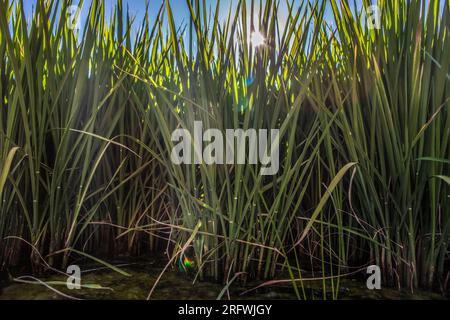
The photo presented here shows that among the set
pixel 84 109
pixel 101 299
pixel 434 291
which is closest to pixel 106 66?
pixel 84 109

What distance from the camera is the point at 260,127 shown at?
2.04 feet

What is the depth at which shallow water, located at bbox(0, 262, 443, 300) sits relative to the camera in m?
0.57

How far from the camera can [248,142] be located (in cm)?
62

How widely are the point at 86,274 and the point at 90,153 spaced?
0.23 meters

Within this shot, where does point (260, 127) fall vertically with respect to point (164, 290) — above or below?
above

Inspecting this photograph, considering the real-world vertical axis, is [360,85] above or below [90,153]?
above

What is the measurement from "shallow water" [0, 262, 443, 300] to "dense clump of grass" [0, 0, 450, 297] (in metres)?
0.03

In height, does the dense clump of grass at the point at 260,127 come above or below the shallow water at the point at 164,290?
above

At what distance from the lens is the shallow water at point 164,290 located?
574mm

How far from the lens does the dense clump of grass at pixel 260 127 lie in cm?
61

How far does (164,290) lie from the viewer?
0.60m

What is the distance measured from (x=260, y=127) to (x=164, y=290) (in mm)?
332

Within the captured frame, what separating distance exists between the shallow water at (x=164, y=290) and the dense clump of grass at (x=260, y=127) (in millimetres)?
26
